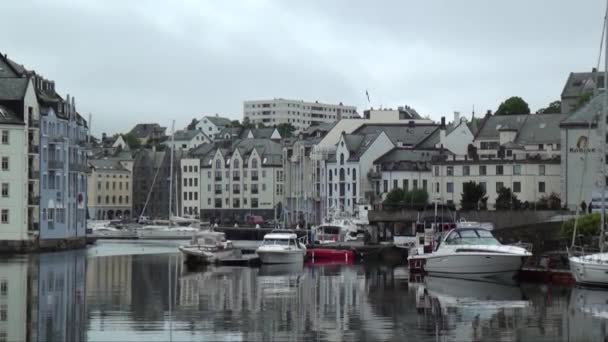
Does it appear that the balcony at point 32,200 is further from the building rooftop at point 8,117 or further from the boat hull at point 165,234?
the boat hull at point 165,234

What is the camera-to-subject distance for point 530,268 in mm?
74500

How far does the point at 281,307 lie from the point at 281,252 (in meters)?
37.6

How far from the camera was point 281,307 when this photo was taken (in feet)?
185

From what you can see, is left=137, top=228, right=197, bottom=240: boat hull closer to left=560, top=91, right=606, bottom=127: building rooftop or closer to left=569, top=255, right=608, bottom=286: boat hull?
left=560, top=91, right=606, bottom=127: building rooftop

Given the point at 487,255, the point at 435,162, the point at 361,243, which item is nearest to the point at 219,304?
the point at 487,255

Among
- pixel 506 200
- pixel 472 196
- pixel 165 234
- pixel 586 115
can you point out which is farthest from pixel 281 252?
pixel 165 234

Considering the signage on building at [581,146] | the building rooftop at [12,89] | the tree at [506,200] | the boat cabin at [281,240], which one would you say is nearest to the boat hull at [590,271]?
the boat cabin at [281,240]

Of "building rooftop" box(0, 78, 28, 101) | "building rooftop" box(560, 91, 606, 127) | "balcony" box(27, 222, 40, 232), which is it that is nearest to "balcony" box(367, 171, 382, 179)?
"building rooftop" box(560, 91, 606, 127)

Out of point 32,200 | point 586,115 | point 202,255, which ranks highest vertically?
point 586,115

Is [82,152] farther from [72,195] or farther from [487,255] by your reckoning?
[487,255]

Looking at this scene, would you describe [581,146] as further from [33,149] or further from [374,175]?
[33,149]

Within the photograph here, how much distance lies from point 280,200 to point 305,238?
71.3 metres

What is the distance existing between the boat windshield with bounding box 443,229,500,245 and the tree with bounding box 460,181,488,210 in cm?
4805

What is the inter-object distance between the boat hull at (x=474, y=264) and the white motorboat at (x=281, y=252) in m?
17.0
